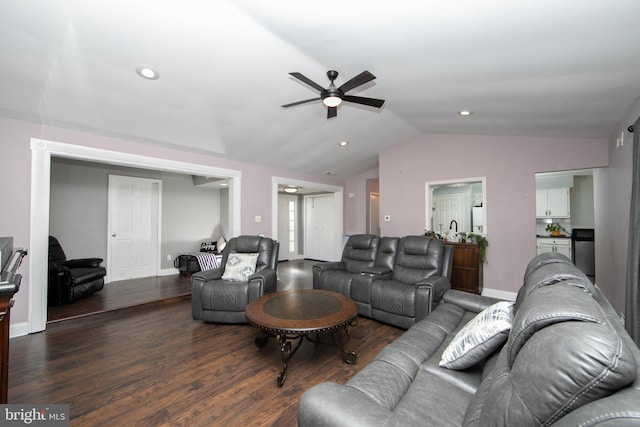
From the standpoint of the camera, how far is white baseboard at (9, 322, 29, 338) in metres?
2.86

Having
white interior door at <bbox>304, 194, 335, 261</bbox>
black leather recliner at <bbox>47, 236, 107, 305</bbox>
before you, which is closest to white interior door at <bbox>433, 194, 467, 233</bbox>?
white interior door at <bbox>304, 194, 335, 261</bbox>

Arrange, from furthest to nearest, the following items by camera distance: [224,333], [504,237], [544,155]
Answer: [504,237] → [544,155] → [224,333]

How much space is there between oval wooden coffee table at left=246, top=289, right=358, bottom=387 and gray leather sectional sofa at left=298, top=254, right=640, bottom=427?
704 millimetres

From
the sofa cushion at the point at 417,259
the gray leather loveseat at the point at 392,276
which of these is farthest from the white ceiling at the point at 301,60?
the gray leather loveseat at the point at 392,276

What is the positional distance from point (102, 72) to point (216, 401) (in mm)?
2983

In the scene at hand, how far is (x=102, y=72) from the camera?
2.48 meters

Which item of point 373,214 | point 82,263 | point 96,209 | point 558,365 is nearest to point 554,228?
point 373,214

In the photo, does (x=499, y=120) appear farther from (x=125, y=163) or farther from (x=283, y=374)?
(x=125, y=163)

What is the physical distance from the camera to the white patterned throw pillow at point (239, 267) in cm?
349

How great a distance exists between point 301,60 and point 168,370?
306cm

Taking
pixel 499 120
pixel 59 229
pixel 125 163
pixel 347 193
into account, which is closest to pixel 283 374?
pixel 125 163

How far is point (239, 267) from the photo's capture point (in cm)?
355

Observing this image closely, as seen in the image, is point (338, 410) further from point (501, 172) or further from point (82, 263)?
point (82, 263)

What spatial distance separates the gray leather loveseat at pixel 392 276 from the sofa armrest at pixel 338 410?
6.77ft
